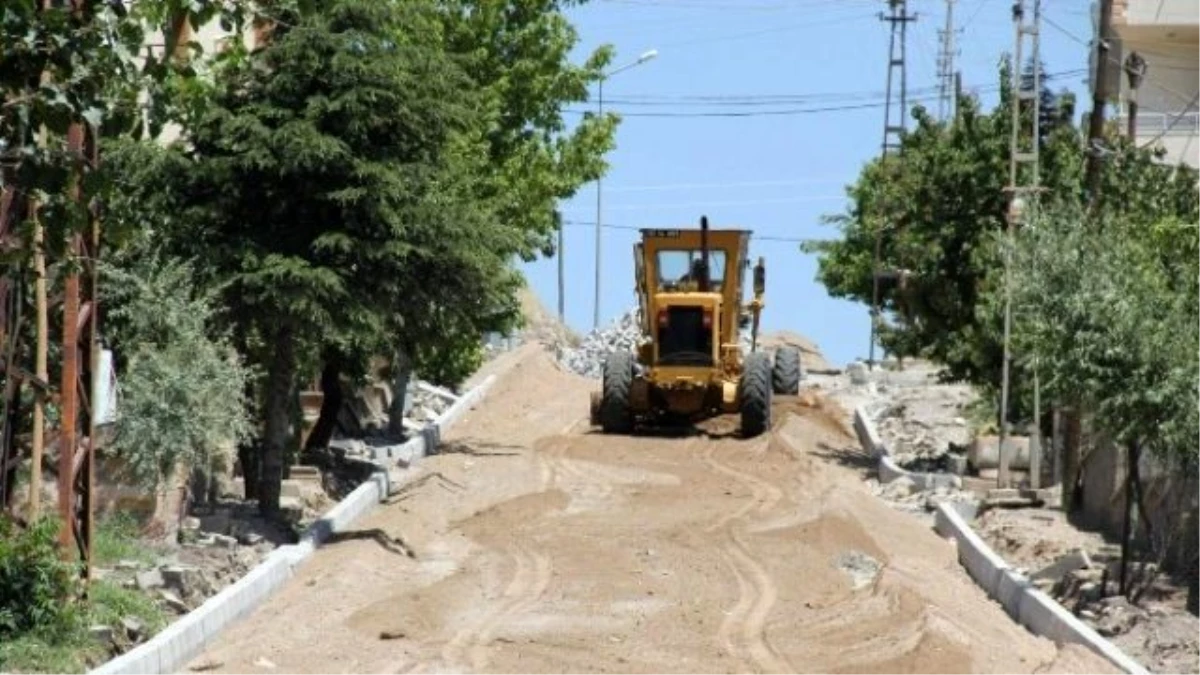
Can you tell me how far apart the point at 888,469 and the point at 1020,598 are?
14.6 m

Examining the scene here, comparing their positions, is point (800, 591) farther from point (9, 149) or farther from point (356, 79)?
point (9, 149)

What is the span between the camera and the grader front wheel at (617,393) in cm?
4225

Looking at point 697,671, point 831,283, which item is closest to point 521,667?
point 697,671

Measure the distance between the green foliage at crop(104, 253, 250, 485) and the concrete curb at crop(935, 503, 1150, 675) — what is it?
8336 millimetres

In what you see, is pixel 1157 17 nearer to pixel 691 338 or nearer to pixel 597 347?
pixel 691 338

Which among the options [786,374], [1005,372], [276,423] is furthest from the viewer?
[786,374]

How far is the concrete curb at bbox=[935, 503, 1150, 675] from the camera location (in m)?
20.8

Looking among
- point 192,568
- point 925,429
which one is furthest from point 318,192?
point 925,429

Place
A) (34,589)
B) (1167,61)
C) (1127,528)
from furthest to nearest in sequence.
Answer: (1167,61), (1127,528), (34,589)

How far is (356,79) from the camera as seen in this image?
28594 mm

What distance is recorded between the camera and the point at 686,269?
43031mm

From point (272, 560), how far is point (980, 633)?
23.8ft

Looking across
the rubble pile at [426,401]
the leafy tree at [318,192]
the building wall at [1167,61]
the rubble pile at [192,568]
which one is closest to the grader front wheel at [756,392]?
the rubble pile at [426,401]

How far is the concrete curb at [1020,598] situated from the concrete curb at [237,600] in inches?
292
